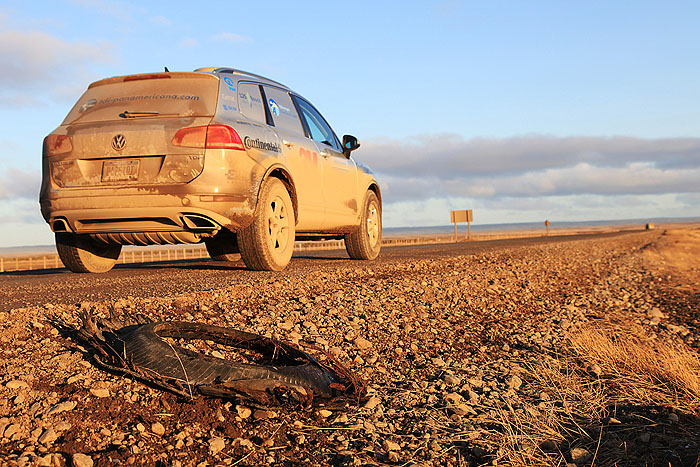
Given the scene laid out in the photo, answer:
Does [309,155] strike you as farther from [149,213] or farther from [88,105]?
[88,105]

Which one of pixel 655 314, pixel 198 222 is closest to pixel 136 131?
pixel 198 222

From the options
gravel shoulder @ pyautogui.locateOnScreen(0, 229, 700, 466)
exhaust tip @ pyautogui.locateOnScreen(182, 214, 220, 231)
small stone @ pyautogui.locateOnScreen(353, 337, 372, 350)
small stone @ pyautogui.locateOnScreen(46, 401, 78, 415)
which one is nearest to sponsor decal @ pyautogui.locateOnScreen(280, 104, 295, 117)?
gravel shoulder @ pyautogui.locateOnScreen(0, 229, 700, 466)

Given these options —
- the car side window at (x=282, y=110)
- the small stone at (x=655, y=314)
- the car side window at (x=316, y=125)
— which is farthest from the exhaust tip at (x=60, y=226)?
the small stone at (x=655, y=314)

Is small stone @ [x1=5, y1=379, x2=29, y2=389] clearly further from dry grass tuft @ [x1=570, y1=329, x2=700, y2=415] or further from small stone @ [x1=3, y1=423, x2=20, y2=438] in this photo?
dry grass tuft @ [x1=570, y1=329, x2=700, y2=415]

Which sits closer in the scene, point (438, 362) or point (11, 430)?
point (11, 430)

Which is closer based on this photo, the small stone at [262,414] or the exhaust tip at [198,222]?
the small stone at [262,414]

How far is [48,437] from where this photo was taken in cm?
267

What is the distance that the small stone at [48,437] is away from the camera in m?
2.66

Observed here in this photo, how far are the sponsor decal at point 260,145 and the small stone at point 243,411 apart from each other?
10.3 feet

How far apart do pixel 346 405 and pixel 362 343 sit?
3.90 ft

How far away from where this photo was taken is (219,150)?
561 cm

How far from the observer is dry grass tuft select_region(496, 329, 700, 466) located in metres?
3.27

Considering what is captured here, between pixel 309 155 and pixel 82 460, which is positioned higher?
pixel 309 155

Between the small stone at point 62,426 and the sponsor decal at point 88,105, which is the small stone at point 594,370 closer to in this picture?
the small stone at point 62,426
